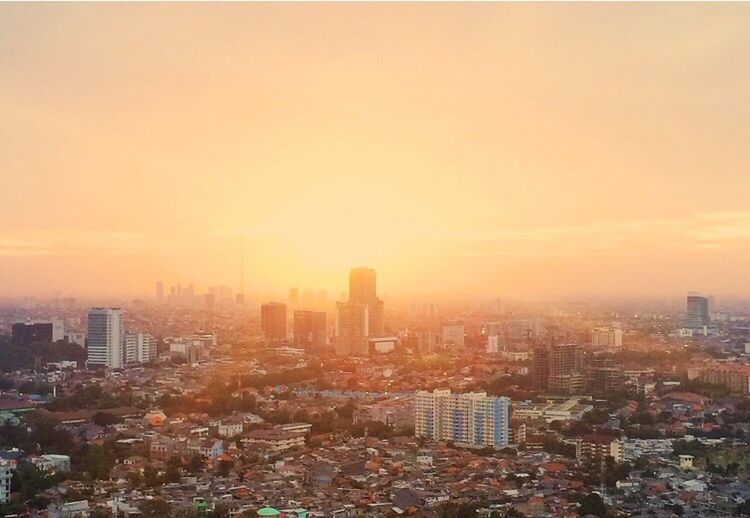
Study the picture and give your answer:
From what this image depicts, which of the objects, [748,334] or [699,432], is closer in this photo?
[699,432]

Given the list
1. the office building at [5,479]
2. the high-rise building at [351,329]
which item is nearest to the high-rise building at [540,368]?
the high-rise building at [351,329]

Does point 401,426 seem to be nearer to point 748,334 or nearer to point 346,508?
point 346,508

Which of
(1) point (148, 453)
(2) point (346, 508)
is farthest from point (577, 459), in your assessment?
(1) point (148, 453)

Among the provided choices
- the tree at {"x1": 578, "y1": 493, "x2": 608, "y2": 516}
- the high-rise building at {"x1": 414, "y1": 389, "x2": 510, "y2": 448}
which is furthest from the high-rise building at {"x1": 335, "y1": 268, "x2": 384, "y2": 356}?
the tree at {"x1": 578, "y1": 493, "x2": 608, "y2": 516}

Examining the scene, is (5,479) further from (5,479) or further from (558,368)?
(558,368)

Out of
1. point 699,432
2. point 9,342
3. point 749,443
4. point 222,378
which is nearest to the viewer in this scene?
point 749,443

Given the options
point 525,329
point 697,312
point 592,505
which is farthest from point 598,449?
point 525,329
